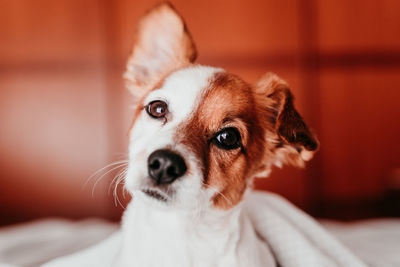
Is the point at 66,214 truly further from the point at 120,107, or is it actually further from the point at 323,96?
the point at 323,96

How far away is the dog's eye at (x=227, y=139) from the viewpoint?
1189mm

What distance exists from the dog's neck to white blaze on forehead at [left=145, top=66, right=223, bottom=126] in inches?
10.4

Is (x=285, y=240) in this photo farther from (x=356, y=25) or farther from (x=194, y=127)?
(x=356, y=25)

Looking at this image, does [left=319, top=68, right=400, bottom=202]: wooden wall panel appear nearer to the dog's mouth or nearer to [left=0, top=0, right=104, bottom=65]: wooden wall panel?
[left=0, top=0, right=104, bottom=65]: wooden wall panel

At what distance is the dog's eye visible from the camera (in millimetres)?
1189

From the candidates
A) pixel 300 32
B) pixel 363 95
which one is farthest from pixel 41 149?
pixel 363 95

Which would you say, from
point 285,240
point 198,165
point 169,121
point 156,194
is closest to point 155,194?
point 156,194

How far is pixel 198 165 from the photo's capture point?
1.07 metres

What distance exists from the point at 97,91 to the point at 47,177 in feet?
2.30

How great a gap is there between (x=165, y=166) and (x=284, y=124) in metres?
0.34

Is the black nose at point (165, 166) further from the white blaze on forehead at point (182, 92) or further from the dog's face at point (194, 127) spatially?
the white blaze on forehead at point (182, 92)

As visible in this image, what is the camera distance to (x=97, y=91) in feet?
9.46

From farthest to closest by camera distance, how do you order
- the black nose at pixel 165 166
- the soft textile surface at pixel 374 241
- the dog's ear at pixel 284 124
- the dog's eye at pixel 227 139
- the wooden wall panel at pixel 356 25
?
the wooden wall panel at pixel 356 25 < the soft textile surface at pixel 374 241 < the dog's eye at pixel 227 139 < the dog's ear at pixel 284 124 < the black nose at pixel 165 166

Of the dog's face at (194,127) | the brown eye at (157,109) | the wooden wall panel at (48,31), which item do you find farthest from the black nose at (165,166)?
the wooden wall panel at (48,31)
